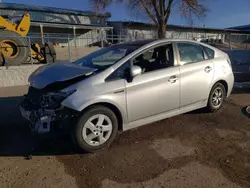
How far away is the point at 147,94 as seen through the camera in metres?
3.59

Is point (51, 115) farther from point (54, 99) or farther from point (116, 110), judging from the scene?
point (116, 110)

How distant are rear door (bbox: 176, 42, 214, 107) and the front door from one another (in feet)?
0.58

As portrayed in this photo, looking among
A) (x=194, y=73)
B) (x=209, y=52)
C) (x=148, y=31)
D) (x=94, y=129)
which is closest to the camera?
(x=94, y=129)

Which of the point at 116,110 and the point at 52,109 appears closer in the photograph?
the point at 52,109

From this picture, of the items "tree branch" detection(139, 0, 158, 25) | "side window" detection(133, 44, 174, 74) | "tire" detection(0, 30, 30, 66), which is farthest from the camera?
"tree branch" detection(139, 0, 158, 25)

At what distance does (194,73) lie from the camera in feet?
13.7

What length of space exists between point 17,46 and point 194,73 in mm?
8077

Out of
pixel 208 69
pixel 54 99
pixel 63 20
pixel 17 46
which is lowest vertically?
pixel 54 99

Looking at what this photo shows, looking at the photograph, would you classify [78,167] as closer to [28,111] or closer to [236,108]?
[28,111]

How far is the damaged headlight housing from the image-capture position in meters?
3.07

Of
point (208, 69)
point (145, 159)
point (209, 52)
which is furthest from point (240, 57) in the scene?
point (145, 159)

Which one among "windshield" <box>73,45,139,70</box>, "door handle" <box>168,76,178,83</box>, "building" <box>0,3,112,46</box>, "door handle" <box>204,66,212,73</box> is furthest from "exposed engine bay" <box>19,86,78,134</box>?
"building" <box>0,3,112,46</box>

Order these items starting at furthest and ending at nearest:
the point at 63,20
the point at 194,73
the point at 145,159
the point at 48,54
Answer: the point at 63,20 < the point at 48,54 < the point at 194,73 < the point at 145,159

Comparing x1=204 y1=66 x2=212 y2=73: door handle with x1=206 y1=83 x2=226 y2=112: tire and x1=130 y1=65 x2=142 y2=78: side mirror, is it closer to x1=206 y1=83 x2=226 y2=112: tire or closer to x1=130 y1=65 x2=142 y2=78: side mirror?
x1=206 y1=83 x2=226 y2=112: tire
